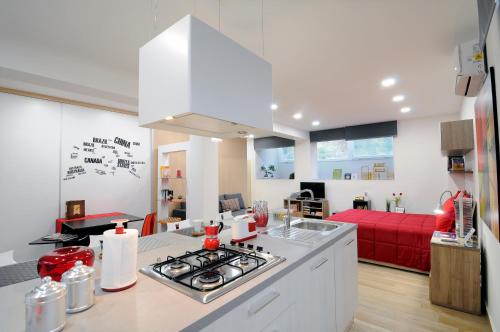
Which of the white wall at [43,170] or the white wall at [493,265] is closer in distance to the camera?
the white wall at [493,265]

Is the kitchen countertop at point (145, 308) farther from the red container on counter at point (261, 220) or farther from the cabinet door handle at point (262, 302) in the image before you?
the red container on counter at point (261, 220)

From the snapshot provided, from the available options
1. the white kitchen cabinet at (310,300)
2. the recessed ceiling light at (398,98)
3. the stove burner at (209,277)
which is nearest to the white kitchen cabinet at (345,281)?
the white kitchen cabinet at (310,300)

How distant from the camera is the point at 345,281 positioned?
6.52 feet

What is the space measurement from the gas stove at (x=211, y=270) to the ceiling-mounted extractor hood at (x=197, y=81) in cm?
76

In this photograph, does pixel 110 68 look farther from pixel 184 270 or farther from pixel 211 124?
pixel 184 270

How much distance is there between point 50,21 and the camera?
179 cm

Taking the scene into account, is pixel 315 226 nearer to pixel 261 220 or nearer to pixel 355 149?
pixel 261 220

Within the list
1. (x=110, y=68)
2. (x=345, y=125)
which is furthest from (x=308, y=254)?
(x=345, y=125)

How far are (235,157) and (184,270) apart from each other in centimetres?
576

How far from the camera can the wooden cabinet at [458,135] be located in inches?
109

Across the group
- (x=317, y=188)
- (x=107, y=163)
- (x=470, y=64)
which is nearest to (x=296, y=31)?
(x=470, y=64)

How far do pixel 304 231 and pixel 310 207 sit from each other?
4461 millimetres

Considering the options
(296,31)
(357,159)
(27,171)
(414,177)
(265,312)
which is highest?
(296,31)

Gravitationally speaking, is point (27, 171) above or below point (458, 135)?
below
